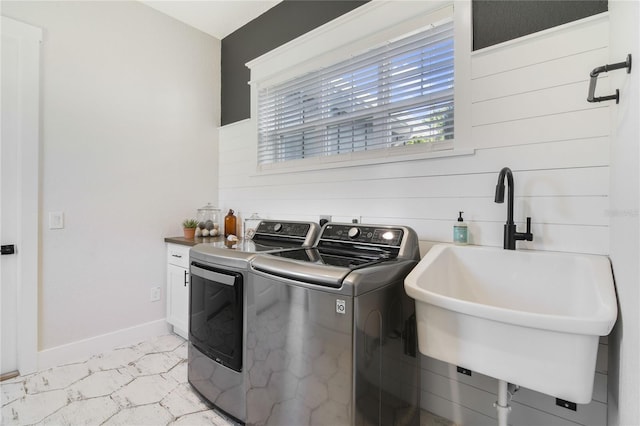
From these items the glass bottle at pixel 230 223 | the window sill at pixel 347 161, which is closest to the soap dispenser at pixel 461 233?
the window sill at pixel 347 161

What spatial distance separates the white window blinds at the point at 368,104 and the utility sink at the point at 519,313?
734 mm

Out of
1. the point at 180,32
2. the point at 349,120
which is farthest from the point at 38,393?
the point at 180,32

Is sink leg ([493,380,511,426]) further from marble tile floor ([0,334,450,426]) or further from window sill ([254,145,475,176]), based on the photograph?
window sill ([254,145,475,176])

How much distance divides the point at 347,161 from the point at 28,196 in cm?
219

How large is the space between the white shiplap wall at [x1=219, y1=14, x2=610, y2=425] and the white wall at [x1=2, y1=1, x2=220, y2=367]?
1.93m

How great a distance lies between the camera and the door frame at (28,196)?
2041 mm

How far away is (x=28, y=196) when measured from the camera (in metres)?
2.06

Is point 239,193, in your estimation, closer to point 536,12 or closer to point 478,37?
point 478,37

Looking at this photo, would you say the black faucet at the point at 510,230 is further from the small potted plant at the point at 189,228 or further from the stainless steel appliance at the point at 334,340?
the small potted plant at the point at 189,228

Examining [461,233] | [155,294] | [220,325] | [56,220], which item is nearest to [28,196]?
[56,220]

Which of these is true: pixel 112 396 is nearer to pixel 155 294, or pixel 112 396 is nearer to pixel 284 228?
pixel 155 294

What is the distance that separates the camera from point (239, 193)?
2.97 m

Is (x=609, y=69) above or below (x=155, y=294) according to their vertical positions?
above

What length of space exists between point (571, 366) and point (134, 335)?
2914mm
